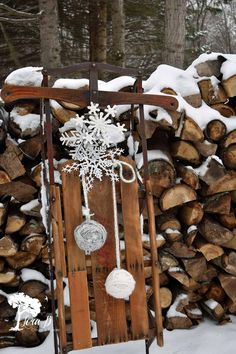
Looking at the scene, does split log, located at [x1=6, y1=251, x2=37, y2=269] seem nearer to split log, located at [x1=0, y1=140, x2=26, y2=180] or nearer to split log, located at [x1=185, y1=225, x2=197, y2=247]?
split log, located at [x1=0, y1=140, x2=26, y2=180]

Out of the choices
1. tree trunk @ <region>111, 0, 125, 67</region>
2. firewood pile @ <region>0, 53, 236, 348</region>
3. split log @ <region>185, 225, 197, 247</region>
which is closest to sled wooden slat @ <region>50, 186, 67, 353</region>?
firewood pile @ <region>0, 53, 236, 348</region>

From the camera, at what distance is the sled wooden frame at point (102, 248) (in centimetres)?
209

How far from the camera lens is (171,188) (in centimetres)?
274

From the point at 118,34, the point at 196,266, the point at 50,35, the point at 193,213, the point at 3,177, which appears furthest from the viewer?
the point at 118,34

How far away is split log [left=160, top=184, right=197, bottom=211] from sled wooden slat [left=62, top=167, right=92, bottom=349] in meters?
0.74

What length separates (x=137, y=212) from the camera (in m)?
2.26

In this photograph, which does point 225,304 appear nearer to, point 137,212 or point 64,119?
point 137,212

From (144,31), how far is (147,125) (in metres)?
6.17

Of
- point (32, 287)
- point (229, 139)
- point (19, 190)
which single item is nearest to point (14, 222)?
point (19, 190)

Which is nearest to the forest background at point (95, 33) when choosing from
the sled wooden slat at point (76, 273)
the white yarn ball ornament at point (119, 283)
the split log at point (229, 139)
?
the split log at point (229, 139)

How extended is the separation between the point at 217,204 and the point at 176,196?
337 mm

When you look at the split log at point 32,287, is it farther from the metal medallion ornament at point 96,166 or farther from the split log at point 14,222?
the metal medallion ornament at point 96,166

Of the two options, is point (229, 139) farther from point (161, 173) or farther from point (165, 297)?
point (165, 297)

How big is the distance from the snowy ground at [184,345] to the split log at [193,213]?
76cm
